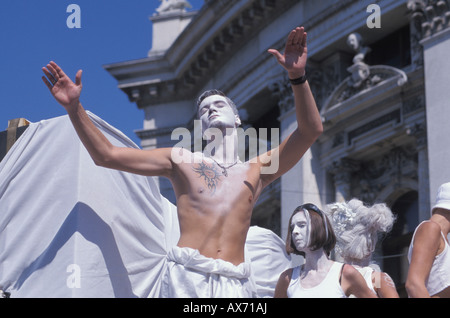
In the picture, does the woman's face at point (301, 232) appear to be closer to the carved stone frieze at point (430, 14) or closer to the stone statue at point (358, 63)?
the carved stone frieze at point (430, 14)

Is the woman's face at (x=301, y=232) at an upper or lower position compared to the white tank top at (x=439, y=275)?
upper

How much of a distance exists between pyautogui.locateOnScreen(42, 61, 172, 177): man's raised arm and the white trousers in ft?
2.17

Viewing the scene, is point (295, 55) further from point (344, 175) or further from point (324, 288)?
point (344, 175)

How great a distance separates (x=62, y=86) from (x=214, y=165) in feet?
3.61

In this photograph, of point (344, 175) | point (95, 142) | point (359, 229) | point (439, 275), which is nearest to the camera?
point (439, 275)

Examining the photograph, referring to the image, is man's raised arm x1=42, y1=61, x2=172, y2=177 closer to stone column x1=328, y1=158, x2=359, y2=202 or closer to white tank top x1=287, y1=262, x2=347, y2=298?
white tank top x1=287, y1=262, x2=347, y2=298

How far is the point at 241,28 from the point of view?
26891 mm

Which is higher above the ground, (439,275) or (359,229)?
(359,229)

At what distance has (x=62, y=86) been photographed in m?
6.59

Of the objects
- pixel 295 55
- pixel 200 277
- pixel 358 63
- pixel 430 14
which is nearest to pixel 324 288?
pixel 200 277

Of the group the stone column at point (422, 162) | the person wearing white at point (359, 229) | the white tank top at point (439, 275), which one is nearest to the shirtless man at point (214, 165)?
the person wearing white at point (359, 229)

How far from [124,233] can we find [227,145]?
1.01 m

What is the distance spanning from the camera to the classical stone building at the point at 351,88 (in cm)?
2014
